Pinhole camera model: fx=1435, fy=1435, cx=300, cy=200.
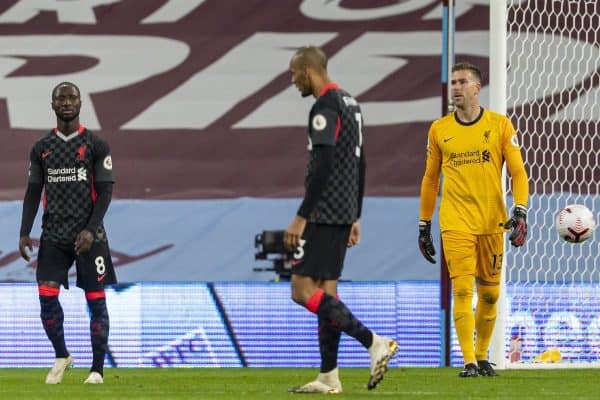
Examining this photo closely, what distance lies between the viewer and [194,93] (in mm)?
16875

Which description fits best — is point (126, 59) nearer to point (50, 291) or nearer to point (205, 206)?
point (205, 206)

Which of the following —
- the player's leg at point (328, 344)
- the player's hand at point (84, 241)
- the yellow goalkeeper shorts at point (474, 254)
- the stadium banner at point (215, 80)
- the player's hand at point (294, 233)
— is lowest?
the stadium banner at point (215, 80)

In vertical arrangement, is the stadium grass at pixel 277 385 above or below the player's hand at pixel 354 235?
below

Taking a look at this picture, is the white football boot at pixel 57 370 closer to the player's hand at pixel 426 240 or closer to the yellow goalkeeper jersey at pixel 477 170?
the player's hand at pixel 426 240

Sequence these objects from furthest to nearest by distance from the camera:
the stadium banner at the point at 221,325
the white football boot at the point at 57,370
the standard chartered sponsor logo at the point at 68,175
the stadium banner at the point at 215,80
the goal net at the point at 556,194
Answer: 1. the stadium banner at the point at 215,80
2. the stadium banner at the point at 221,325
3. the goal net at the point at 556,194
4. the white football boot at the point at 57,370
5. the standard chartered sponsor logo at the point at 68,175

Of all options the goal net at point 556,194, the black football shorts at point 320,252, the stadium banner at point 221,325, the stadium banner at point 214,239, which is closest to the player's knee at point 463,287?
the goal net at point 556,194

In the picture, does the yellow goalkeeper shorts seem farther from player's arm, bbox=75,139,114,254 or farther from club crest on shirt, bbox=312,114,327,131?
club crest on shirt, bbox=312,114,327,131

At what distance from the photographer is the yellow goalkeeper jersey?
8.54 meters

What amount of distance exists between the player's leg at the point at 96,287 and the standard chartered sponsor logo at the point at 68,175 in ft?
1.25

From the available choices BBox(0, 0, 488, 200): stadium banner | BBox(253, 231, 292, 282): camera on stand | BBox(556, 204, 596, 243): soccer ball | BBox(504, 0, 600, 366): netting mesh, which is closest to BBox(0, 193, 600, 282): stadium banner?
BBox(0, 0, 488, 200): stadium banner

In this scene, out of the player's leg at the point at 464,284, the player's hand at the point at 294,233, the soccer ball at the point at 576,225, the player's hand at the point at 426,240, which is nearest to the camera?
the player's hand at the point at 294,233

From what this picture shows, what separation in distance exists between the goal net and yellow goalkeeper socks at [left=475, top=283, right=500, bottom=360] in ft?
3.38

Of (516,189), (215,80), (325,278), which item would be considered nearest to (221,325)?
(516,189)

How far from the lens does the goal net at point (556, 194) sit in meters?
10.7
